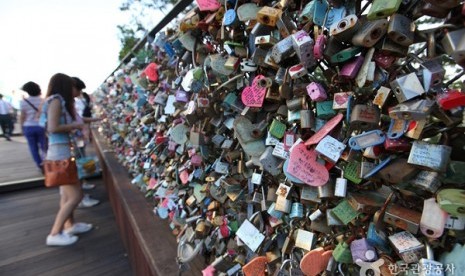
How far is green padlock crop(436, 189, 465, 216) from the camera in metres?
0.46

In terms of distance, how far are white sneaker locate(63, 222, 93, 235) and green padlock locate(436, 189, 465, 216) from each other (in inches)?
125

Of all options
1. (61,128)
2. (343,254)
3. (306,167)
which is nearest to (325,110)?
(306,167)

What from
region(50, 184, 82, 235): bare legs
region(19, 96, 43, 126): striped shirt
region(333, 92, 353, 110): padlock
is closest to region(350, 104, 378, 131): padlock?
region(333, 92, 353, 110): padlock

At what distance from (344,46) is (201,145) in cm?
74

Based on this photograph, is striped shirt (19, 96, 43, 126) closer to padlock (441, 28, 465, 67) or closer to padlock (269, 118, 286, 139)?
padlock (269, 118, 286, 139)

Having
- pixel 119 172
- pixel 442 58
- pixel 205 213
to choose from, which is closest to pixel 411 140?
pixel 442 58

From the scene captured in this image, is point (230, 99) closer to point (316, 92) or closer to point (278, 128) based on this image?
point (278, 128)

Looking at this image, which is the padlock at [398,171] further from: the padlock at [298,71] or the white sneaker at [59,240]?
the white sneaker at [59,240]

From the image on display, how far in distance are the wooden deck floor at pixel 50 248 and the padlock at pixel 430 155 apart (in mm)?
2411

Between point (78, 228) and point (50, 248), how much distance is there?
0.32 m

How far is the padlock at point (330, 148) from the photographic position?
0.63 metres

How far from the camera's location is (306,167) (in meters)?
0.69

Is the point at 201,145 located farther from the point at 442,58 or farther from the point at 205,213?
the point at 442,58

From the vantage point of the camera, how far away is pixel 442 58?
0.49m
